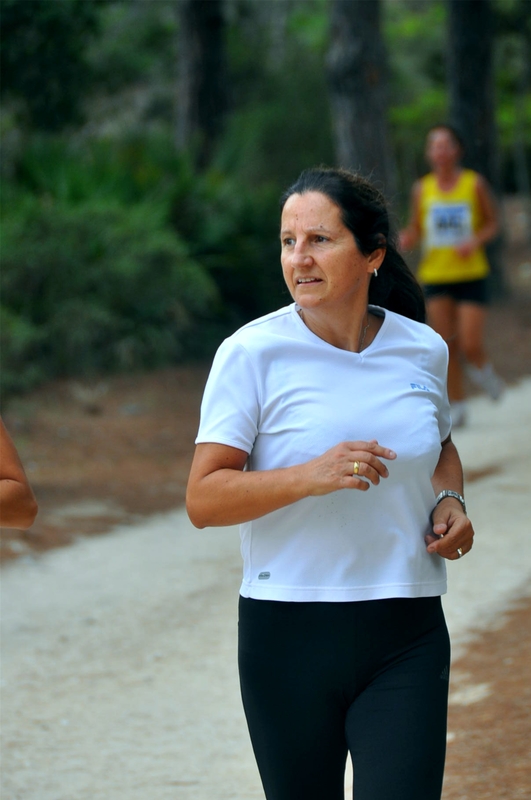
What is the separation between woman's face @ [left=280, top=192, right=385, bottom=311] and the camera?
2.48 m

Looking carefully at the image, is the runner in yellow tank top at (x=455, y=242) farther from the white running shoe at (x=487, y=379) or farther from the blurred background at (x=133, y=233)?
the blurred background at (x=133, y=233)

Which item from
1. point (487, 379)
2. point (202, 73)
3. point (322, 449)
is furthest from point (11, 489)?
point (202, 73)

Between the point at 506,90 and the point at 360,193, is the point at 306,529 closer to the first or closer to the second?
the point at 360,193

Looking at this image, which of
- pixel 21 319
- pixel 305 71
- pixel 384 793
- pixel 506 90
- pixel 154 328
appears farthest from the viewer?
pixel 506 90

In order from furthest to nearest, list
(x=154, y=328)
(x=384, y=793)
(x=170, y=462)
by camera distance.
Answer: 1. (x=154, y=328)
2. (x=170, y=462)
3. (x=384, y=793)

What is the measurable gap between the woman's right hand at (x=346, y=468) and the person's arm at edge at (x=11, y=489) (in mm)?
687

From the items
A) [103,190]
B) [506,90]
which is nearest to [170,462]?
[103,190]

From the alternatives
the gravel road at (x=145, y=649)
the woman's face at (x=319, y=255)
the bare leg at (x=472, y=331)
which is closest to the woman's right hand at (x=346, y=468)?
the woman's face at (x=319, y=255)

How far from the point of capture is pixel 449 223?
871 centimetres

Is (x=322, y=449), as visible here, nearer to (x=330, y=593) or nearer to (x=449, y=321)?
(x=330, y=593)

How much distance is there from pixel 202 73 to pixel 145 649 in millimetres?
11278

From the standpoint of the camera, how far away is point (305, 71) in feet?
63.8

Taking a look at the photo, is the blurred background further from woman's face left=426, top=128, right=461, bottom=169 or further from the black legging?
the black legging

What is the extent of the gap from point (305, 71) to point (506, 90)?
27.8 ft
